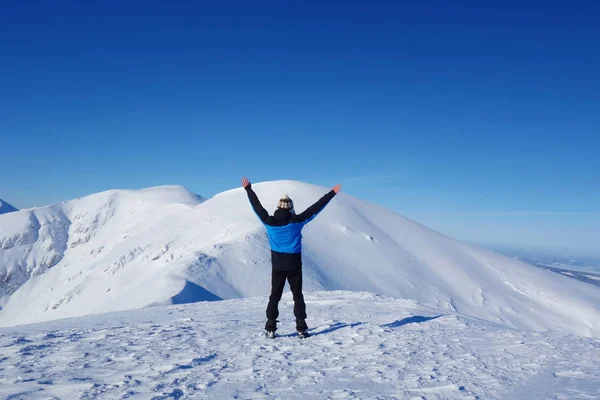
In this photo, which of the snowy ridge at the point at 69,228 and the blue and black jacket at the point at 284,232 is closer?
the blue and black jacket at the point at 284,232

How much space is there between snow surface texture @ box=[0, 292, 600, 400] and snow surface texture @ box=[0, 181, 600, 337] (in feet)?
61.5

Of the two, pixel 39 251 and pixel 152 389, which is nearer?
pixel 152 389

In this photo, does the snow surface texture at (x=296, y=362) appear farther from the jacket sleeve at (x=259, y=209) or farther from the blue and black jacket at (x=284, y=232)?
the jacket sleeve at (x=259, y=209)

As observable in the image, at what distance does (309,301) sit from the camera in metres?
13.5

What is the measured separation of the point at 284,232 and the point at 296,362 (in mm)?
2423

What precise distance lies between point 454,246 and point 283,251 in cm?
5402

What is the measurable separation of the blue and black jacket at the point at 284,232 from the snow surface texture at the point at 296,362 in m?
1.48

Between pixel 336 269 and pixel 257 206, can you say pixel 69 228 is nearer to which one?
pixel 336 269

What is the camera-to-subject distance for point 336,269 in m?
39.3

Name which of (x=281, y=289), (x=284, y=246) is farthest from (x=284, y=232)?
(x=281, y=289)

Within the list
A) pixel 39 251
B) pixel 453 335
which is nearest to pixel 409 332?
pixel 453 335

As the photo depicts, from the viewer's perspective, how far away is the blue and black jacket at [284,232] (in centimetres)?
775

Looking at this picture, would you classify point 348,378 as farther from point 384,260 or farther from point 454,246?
point 454,246

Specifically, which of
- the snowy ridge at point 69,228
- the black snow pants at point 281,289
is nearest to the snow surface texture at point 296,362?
the black snow pants at point 281,289
